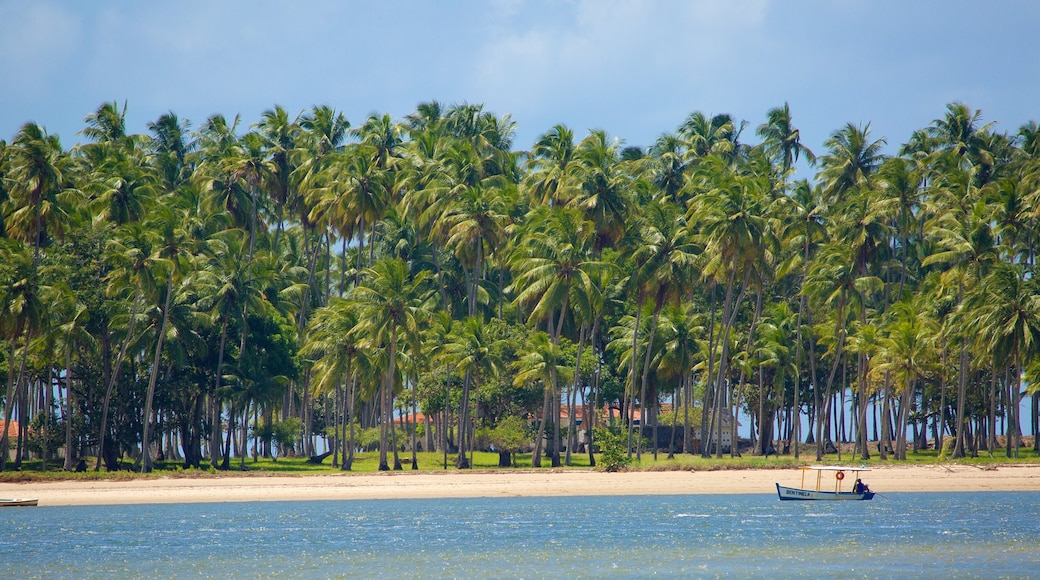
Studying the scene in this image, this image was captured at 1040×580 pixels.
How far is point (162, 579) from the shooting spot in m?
28.3

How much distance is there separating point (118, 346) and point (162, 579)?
114 ft

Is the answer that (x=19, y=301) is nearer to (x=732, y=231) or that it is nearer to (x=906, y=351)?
(x=732, y=231)

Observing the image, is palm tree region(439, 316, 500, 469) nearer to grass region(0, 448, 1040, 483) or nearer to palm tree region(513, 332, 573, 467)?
palm tree region(513, 332, 573, 467)

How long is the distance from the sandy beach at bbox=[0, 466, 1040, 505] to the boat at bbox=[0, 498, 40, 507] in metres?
1.05

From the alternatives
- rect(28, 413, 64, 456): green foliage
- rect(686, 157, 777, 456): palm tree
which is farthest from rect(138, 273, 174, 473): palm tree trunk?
rect(686, 157, 777, 456): palm tree

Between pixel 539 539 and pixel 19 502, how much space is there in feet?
75.8

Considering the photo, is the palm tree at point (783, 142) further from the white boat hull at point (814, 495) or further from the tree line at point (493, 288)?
the white boat hull at point (814, 495)

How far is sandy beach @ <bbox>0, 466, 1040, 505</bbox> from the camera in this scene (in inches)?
1929

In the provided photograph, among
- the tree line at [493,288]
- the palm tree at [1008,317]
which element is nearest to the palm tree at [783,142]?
the tree line at [493,288]

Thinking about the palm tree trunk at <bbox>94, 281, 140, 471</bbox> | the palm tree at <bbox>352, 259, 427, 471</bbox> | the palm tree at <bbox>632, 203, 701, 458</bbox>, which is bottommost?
the palm tree trunk at <bbox>94, 281, 140, 471</bbox>

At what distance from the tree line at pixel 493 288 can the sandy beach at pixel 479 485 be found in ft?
17.5

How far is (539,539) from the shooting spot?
117ft

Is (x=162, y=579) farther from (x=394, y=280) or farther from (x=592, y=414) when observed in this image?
(x=592, y=414)

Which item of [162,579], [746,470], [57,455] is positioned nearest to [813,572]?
[162,579]
